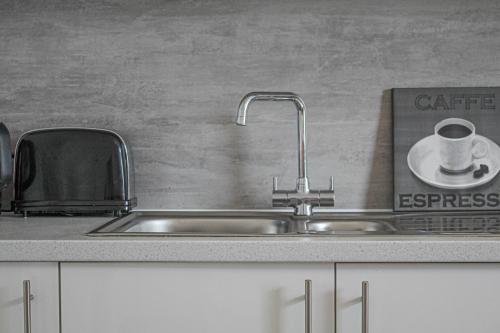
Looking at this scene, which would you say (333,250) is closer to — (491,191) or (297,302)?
(297,302)

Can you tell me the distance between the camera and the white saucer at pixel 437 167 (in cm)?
166

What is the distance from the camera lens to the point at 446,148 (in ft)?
5.48

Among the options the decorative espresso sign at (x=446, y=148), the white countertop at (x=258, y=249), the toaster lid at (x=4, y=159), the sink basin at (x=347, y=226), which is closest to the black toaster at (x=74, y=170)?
the toaster lid at (x=4, y=159)

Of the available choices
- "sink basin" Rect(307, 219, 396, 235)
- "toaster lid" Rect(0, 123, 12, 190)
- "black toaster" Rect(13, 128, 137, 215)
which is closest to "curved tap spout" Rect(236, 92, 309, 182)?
"sink basin" Rect(307, 219, 396, 235)

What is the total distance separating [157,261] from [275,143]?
2.22 ft

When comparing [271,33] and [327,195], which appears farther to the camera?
[271,33]

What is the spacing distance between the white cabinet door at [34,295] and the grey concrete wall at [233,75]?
59 centimetres

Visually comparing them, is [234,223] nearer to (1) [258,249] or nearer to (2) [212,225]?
(2) [212,225]

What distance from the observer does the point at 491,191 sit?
1661 millimetres

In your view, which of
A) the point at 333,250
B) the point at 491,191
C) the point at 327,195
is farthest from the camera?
the point at 491,191

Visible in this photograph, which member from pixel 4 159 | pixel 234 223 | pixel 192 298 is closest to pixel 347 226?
pixel 234 223

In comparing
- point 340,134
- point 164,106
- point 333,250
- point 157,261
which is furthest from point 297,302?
point 164,106

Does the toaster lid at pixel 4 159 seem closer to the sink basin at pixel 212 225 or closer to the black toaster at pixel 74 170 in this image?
the black toaster at pixel 74 170

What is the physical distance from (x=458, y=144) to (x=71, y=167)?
1.15 m
